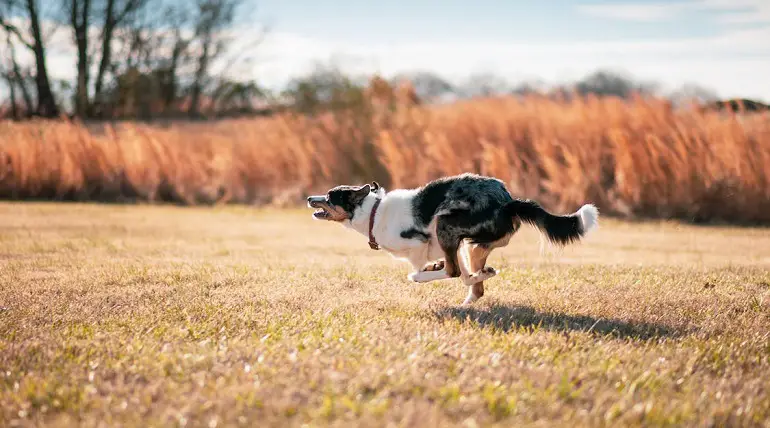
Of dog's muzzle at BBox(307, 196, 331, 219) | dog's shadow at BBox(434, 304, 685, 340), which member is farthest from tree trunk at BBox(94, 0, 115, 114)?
dog's shadow at BBox(434, 304, 685, 340)

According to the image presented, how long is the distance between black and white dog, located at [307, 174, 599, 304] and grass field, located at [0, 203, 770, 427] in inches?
10.1

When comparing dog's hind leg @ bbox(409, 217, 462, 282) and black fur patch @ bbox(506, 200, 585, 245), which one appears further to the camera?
dog's hind leg @ bbox(409, 217, 462, 282)

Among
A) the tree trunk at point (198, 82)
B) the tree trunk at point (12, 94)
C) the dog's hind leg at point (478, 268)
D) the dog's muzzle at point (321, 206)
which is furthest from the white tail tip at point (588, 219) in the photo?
the tree trunk at point (198, 82)

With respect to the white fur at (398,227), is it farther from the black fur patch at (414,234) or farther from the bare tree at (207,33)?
the bare tree at (207,33)

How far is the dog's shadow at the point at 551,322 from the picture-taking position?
491 centimetres

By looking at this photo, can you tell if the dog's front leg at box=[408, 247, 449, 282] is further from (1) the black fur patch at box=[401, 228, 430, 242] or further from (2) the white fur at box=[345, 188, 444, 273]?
(1) the black fur patch at box=[401, 228, 430, 242]

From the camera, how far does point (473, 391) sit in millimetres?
3629

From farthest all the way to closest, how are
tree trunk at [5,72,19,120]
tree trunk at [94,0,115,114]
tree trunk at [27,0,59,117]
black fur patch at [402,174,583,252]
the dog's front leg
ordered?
tree trunk at [94,0,115,114], tree trunk at [5,72,19,120], tree trunk at [27,0,59,117], the dog's front leg, black fur patch at [402,174,583,252]

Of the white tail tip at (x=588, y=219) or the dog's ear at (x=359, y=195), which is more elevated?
the dog's ear at (x=359, y=195)

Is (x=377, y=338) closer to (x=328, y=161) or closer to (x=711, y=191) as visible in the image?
(x=711, y=191)

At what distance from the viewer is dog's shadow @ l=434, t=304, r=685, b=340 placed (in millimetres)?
4910

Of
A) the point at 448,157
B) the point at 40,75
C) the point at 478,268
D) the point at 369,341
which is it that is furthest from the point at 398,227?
the point at 40,75

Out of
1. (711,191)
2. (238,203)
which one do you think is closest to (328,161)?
(238,203)

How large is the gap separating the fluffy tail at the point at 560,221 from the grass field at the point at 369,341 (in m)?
0.25
